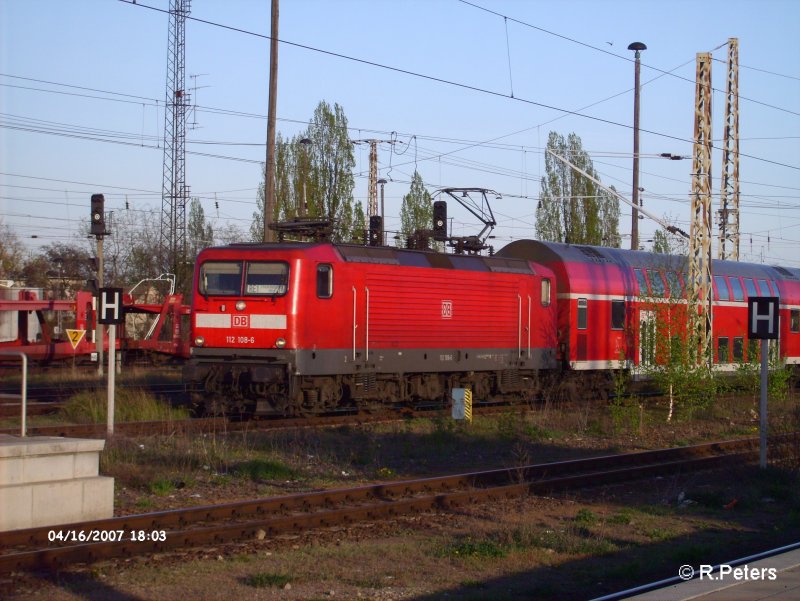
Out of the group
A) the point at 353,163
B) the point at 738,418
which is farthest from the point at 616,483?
the point at 353,163

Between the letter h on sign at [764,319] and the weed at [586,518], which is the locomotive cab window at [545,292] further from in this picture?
the weed at [586,518]

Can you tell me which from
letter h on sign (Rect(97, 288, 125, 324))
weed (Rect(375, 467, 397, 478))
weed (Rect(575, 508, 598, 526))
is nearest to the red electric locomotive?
letter h on sign (Rect(97, 288, 125, 324))

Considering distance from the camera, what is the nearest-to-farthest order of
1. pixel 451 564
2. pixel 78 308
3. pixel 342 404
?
pixel 451 564 < pixel 342 404 < pixel 78 308

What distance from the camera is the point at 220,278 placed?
19.3 m

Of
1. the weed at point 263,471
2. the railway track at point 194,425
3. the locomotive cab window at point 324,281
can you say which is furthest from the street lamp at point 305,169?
the weed at point 263,471

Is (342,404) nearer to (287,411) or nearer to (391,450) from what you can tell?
(287,411)

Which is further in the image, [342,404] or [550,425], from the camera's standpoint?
[342,404]

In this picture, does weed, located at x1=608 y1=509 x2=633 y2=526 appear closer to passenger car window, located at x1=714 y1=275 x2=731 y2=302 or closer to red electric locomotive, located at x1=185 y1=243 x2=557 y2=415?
red electric locomotive, located at x1=185 y1=243 x2=557 y2=415

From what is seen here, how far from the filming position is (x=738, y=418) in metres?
22.8

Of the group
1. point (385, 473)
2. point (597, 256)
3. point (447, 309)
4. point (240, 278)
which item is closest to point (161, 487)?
point (385, 473)

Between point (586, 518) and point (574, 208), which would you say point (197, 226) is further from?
point (586, 518)

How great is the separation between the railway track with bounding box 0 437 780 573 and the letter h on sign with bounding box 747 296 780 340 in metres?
2.44

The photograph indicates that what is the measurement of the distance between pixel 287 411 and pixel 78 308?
16.8 meters

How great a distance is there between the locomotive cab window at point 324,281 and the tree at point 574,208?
97.5 feet
